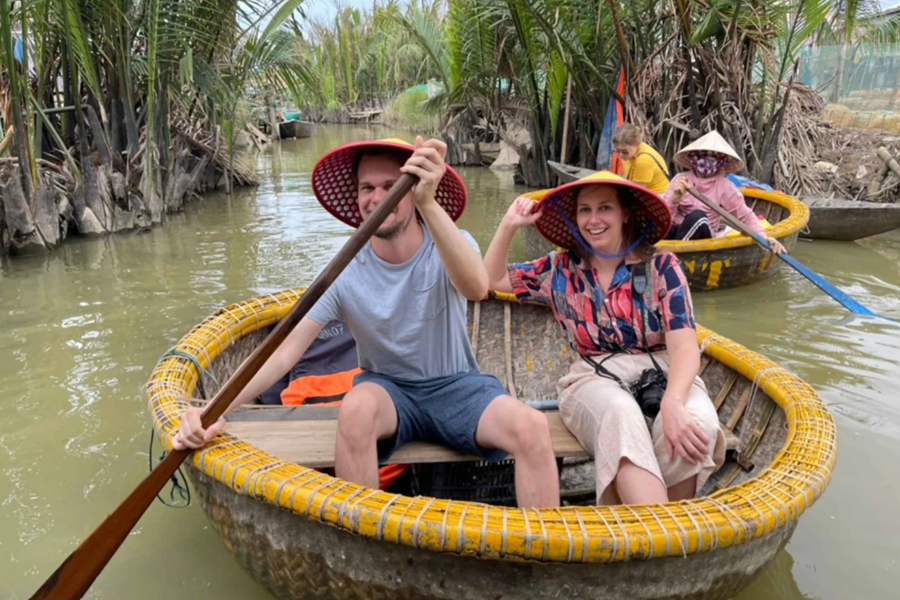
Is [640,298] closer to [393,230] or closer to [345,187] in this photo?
[393,230]

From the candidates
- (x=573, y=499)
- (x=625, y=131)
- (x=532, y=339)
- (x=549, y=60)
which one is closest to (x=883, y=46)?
(x=549, y=60)

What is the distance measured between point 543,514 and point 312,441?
88 centimetres

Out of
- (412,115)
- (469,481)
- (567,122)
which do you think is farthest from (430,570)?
(412,115)

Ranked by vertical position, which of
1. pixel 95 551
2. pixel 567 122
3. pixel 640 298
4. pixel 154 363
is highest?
pixel 567 122

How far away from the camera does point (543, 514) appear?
61.0 inches

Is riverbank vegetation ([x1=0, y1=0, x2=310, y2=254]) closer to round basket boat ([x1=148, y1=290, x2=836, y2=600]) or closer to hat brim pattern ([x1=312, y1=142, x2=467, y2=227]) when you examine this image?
hat brim pattern ([x1=312, y1=142, x2=467, y2=227])

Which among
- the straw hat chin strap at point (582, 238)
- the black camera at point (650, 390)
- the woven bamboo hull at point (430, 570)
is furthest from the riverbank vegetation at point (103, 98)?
the black camera at point (650, 390)

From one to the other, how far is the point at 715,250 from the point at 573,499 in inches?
116

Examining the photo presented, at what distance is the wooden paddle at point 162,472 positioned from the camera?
1.60 m

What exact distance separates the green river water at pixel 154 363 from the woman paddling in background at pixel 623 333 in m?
0.66

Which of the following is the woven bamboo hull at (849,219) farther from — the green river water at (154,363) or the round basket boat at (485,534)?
→ the round basket boat at (485,534)

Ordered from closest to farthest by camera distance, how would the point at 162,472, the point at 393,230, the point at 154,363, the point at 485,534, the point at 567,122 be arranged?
the point at 485,534 < the point at 162,472 < the point at 393,230 < the point at 154,363 < the point at 567,122

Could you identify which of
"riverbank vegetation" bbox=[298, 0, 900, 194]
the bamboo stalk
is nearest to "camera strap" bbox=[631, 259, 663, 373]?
"riverbank vegetation" bbox=[298, 0, 900, 194]

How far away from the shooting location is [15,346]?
4.28m
